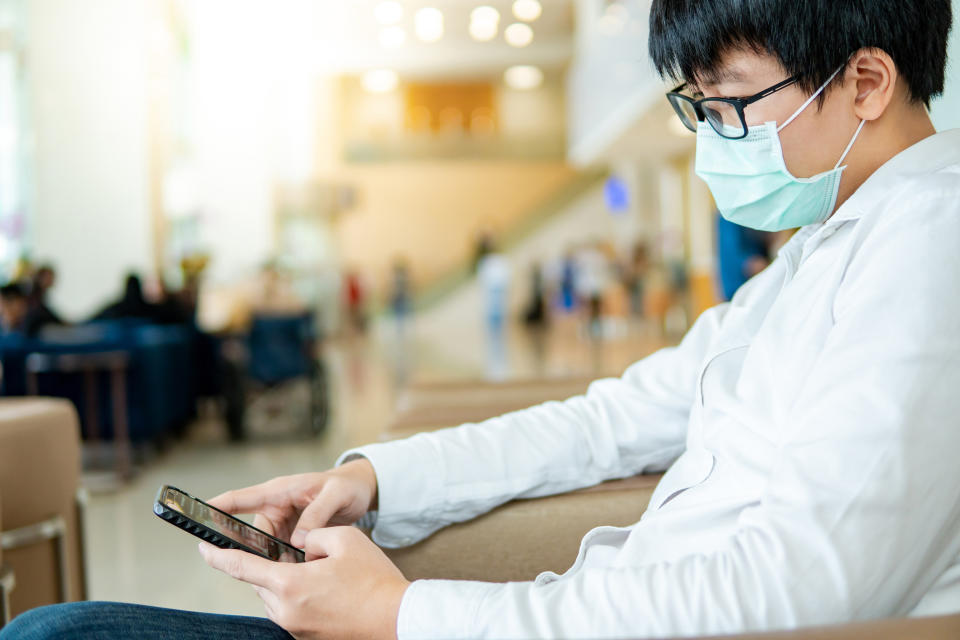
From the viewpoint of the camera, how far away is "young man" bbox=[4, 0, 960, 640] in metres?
0.63

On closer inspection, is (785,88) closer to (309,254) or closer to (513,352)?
(513,352)

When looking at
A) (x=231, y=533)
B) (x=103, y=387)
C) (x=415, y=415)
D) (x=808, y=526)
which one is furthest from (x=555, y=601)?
(x=103, y=387)

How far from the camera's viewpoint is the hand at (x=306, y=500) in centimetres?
97

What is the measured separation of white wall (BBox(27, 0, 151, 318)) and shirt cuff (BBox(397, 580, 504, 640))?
25.9 feet

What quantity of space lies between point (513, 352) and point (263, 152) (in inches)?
259

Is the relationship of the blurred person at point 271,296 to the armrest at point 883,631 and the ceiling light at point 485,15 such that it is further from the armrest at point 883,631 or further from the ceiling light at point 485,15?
the ceiling light at point 485,15

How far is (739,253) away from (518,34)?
48.2 ft

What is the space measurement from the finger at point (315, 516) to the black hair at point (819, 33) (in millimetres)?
624

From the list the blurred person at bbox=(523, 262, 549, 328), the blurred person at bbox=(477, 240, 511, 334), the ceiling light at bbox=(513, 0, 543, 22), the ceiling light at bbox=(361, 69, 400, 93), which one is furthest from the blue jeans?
the ceiling light at bbox=(361, 69, 400, 93)

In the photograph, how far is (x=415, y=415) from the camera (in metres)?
1.80

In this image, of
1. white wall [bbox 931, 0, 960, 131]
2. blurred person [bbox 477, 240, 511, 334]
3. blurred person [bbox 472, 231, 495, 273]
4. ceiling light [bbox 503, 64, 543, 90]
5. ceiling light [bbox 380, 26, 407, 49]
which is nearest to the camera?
white wall [bbox 931, 0, 960, 131]

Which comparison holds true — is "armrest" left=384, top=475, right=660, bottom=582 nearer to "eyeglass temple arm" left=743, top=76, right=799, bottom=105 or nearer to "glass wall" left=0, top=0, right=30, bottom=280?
"eyeglass temple arm" left=743, top=76, right=799, bottom=105

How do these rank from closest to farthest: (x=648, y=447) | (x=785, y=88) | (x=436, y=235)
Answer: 1. (x=785, y=88)
2. (x=648, y=447)
3. (x=436, y=235)

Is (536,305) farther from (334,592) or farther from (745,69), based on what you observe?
(334,592)
